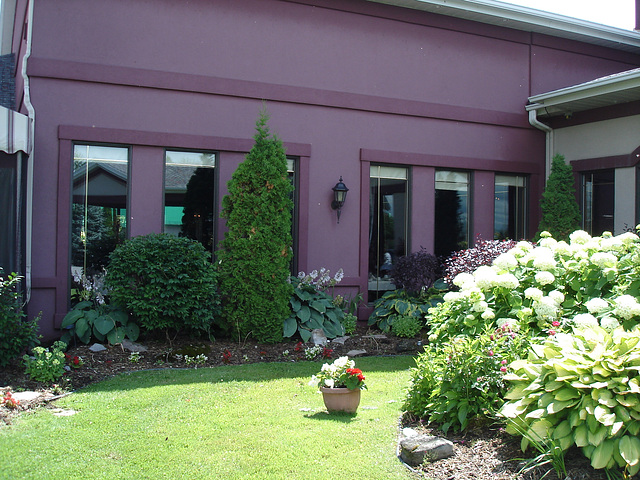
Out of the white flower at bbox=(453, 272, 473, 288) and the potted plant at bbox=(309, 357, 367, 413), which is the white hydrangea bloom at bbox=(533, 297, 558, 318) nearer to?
the white flower at bbox=(453, 272, 473, 288)

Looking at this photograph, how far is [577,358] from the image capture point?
3500 mm

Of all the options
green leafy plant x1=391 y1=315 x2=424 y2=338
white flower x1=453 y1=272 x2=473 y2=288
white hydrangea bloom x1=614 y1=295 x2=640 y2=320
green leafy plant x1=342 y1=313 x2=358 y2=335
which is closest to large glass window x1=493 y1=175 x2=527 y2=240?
green leafy plant x1=391 y1=315 x2=424 y2=338

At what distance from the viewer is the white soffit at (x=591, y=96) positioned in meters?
8.88

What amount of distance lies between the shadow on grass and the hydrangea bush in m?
1.99

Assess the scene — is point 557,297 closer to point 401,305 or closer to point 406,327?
point 406,327

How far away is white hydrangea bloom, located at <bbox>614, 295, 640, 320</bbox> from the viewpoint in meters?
3.95

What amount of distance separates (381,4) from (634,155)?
16.3ft

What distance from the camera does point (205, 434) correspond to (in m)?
4.38

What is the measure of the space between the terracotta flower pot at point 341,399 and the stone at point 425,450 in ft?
3.33

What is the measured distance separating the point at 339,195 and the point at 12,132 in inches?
183

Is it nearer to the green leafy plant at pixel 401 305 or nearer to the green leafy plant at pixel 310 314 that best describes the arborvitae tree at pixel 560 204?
the green leafy plant at pixel 401 305

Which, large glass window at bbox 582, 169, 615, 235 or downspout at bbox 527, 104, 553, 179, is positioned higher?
downspout at bbox 527, 104, 553, 179

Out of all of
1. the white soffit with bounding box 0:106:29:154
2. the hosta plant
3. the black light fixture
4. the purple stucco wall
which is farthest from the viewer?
the black light fixture

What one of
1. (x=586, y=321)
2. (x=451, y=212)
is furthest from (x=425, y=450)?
(x=451, y=212)
